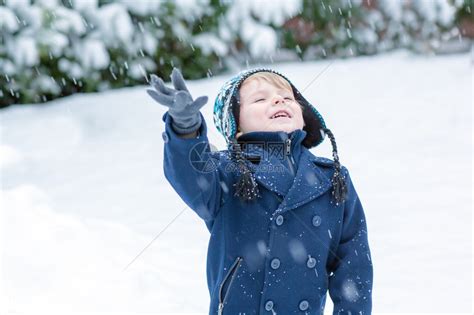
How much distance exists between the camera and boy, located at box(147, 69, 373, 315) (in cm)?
218

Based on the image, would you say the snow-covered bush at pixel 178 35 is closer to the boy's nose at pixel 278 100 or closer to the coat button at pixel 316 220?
the boy's nose at pixel 278 100

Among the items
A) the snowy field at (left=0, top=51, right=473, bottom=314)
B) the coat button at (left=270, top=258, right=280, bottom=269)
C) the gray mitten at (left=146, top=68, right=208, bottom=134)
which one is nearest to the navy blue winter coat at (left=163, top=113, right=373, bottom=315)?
the coat button at (left=270, top=258, right=280, bottom=269)

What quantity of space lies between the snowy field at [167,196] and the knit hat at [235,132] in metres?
1.49

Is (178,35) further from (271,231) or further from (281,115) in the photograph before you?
(271,231)

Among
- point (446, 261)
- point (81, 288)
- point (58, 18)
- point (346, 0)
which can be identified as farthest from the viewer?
point (346, 0)

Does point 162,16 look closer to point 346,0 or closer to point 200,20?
point 200,20

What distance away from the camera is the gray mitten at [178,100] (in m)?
1.83

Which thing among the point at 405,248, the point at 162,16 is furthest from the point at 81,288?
the point at 162,16

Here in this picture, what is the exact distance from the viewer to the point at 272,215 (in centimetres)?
219

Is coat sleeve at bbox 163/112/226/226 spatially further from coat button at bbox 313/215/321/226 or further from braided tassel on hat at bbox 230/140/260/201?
coat button at bbox 313/215/321/226

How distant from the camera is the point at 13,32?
705 cm

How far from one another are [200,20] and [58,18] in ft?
6.02

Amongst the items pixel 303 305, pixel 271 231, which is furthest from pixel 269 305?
pixel 271 231

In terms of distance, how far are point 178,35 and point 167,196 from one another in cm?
290
